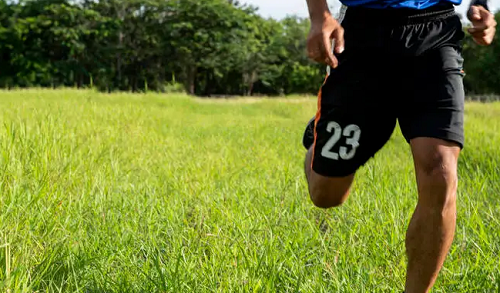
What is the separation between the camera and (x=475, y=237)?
2627 mm

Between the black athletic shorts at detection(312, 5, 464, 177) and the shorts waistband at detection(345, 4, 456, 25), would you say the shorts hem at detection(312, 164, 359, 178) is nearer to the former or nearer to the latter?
the black athletic shorts at detection(312, 5, 464, 177)

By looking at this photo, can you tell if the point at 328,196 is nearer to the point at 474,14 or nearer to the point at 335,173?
the point at 335,173

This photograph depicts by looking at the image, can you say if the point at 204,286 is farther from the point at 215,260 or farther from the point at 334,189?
the point at 334,189

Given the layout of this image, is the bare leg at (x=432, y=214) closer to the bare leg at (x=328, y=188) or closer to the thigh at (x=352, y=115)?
the thigh at (x=352, y=115)

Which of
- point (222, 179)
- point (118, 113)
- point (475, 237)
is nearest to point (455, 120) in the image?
point (475, 237)

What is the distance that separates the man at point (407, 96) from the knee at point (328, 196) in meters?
0.06

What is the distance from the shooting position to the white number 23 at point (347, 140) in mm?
2098

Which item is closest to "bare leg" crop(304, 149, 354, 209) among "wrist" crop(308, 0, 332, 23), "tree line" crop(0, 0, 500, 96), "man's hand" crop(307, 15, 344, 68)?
"man's hand" crop(307, 15, 344, 68)

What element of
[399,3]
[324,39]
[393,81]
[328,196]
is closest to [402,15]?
[399,3]

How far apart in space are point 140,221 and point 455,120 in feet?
5.93

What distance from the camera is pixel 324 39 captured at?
1879 mm

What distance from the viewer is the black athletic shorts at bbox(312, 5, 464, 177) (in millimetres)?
1970

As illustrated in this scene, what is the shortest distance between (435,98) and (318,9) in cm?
55

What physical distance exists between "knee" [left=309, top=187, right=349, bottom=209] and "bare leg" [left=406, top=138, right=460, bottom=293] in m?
0.45
